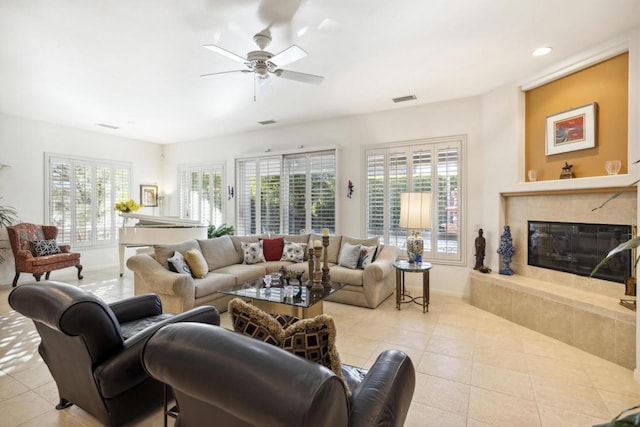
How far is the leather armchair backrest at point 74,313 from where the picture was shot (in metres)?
1.58

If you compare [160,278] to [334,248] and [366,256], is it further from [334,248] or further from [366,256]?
[366,256]

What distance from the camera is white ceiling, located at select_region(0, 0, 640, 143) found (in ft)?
8.32

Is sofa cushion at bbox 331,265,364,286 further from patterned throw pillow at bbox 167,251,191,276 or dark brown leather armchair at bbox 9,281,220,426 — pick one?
dark brown leather armchair at bbox 9,281,220,426

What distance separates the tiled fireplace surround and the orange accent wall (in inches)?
12.7

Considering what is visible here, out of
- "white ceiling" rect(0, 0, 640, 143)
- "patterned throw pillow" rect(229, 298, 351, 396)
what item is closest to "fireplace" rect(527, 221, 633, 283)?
"white ceiling" rect(0, 0, 640, 143)

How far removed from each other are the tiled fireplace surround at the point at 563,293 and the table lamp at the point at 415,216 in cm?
86

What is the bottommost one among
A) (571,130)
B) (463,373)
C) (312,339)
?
(463,373)

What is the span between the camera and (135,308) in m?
2.49

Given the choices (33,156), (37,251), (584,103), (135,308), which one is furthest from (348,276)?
(33,156)

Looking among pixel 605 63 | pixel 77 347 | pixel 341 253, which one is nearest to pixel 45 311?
pixel 77 347

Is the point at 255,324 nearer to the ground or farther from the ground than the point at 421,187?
nearer to the ground

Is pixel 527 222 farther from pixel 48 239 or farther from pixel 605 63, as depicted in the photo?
pixel 48 239

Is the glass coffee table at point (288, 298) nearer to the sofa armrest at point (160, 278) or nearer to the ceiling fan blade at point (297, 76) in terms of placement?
the sofa armrest at point (160, 278)

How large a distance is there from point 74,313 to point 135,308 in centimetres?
97
